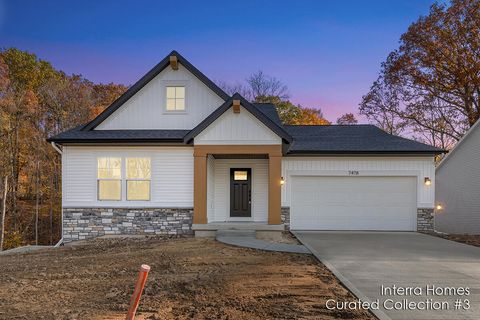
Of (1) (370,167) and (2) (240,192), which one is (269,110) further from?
(1) (370,167)

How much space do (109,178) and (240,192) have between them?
4900 mm

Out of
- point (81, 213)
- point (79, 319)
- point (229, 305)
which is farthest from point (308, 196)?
point (79, 319)

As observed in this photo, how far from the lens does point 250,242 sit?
34.1ft

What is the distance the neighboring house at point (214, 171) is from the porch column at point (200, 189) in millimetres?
34

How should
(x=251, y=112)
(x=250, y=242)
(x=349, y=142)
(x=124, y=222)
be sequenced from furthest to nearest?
(x=349, y=142), (x=124, y=222), (x=251, y=112), (x=250, y=242)

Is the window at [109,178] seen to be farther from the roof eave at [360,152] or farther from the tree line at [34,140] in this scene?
the tree line at [34,140]

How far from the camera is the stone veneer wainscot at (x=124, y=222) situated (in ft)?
41.4

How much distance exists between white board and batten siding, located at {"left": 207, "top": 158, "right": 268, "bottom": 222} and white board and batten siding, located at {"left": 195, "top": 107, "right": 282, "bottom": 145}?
2.01 m

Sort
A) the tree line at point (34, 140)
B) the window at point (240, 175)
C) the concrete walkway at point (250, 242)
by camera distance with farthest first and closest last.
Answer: the tree line at point (34, 140), the window at point (240, 175), the concrete walkway at point (250, 242)

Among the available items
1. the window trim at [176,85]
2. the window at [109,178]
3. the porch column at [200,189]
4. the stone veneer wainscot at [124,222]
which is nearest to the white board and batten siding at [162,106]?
the window trim at [176,85]

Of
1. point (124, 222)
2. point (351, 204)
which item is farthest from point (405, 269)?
point (124, 222)

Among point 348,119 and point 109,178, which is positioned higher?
point 348,119

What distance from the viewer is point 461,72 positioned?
22.5 m

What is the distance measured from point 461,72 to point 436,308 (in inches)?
871
